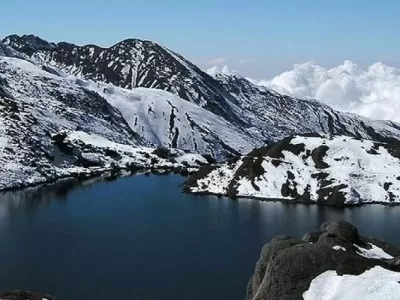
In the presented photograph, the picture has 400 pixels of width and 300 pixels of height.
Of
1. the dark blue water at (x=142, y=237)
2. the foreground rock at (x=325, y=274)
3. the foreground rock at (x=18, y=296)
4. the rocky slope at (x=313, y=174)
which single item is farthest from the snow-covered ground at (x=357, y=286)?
the rocky slope at (x=313, y=174)

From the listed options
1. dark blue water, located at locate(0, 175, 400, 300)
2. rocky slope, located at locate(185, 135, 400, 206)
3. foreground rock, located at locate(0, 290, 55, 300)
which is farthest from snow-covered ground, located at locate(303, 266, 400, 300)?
rocky slope, located at locate(185, 135, 400, 206)

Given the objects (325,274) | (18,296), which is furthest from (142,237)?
(325,274)

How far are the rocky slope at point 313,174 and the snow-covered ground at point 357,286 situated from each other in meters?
102

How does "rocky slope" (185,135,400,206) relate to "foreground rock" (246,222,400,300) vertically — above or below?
above

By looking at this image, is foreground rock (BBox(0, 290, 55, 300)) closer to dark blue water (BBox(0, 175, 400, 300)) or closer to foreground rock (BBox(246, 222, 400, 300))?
dark blue water (BBox(0, 175, 400, 300))

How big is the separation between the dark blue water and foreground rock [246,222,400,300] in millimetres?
22706

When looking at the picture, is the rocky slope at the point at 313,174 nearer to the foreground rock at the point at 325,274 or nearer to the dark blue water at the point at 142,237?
the dark blue water at the point at 142,237

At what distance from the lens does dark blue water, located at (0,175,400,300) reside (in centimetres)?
8625

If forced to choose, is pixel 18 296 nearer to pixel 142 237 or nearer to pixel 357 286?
pixel 357 286

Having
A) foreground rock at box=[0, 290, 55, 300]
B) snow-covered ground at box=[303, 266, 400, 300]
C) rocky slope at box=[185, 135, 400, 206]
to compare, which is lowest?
foreground rock at box=[0, 290, 55, 300]

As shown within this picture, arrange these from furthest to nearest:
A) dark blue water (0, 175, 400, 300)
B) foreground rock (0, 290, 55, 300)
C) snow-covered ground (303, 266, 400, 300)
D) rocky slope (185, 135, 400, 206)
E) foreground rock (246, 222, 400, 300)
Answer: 1. rocky slope (185, 135, 400, 206)
2. dark blue water (0, 175, 400, 300)
3. foreground rock (0, 290, 55, 300)
4. foreground rock (246, 222, 400, 300)
5. snow-covered ground (303, 266, 400, 300)

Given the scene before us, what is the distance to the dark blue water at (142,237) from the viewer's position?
86.2 m

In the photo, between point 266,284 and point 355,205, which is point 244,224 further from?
point 266,284

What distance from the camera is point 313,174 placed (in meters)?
167
